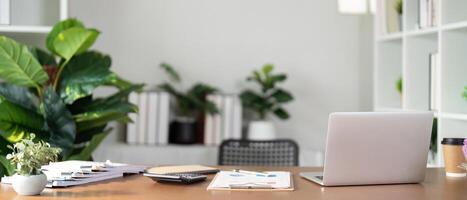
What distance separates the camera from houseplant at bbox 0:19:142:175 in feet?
10.8

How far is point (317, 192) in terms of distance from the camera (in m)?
2.13

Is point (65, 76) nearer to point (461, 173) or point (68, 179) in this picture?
point (68, 179)

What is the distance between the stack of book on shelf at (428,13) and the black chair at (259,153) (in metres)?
0.96

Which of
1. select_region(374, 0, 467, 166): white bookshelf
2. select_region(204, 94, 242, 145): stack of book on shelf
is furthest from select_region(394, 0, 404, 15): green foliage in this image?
select_region(204, 94, 242, 145): stack of book on shelf

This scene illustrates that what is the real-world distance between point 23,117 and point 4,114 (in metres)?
0.10

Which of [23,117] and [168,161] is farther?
[168,161]

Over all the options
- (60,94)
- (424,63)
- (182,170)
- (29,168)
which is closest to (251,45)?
(424,63)

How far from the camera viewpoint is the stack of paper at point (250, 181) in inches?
85.6

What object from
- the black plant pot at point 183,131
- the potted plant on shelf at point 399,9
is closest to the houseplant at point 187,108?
the black plant pot at point 183,131

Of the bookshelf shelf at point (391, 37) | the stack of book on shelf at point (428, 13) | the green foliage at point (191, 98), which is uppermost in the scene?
the stack of book on shelf at point (428, 13)

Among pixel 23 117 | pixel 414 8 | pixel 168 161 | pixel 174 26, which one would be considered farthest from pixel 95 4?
pixel 414 8

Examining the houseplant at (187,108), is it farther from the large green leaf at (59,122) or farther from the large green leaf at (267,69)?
the large green leaf at (59,122)

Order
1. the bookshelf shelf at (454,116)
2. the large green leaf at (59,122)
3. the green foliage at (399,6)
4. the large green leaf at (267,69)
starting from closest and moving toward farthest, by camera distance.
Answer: the bookshelf shelf at (454,116), the large green leaf at (59,122), the green foliage at (399,6), the large green leaf at (267,69)

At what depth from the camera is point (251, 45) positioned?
15.6 ft
